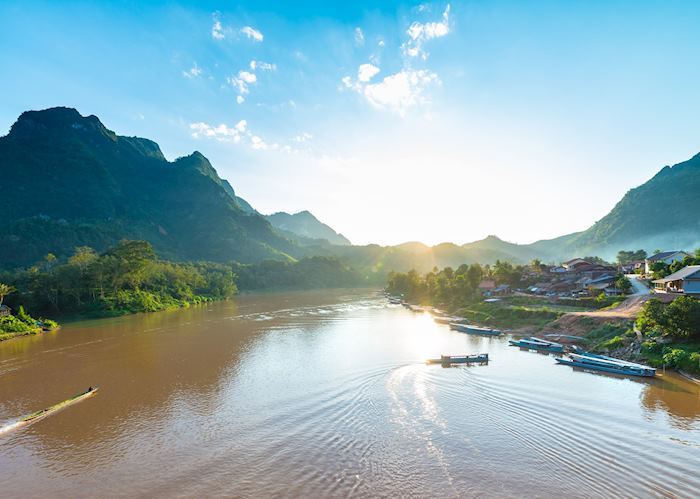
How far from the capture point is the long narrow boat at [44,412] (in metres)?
16.9

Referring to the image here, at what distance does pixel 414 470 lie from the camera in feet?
42.2

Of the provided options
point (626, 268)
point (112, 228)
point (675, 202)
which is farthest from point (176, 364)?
point (675, 202)

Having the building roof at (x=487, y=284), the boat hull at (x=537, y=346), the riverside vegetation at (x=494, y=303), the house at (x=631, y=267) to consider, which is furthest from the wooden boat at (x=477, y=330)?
the house at (x=631, y=267)

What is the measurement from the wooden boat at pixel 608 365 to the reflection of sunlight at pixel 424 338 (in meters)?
10.2

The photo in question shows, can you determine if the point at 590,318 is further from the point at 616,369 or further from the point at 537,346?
the point at 616,369

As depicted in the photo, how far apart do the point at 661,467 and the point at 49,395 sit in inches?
1199

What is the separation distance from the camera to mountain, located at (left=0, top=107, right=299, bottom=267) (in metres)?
106

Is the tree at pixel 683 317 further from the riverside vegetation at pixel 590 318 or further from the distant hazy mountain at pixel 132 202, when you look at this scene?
the distant hazy mountain at pixel 132 202

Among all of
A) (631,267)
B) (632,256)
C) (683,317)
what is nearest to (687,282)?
(683,317)

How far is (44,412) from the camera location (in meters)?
18.2

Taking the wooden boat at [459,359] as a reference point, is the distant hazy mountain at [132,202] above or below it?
above

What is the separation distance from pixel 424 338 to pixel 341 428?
927 inches

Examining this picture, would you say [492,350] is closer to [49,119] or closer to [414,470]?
[414,470]

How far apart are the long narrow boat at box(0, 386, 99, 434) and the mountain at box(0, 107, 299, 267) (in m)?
96.2
